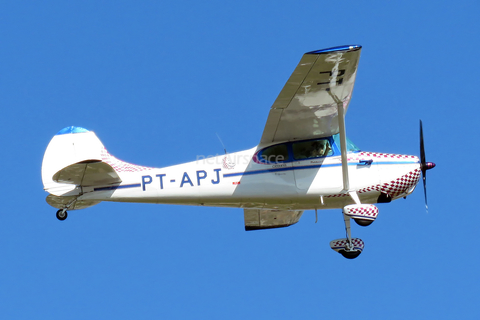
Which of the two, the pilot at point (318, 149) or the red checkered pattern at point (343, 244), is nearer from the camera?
the pilot at point (318, 149)

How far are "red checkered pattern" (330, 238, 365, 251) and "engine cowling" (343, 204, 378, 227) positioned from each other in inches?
49.7

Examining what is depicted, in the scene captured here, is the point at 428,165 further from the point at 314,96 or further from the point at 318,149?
the point at 314,96

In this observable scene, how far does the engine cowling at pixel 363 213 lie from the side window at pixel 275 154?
1.60 meters

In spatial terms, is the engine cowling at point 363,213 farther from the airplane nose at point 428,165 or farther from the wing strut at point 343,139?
the airplane nose at point 428,165

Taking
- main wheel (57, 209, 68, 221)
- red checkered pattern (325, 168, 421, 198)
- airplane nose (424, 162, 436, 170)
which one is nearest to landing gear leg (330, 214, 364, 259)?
red checkered pattern (325, 168, 421, 198)

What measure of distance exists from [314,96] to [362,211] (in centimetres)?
229

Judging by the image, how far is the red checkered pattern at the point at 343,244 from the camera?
13.9 meters

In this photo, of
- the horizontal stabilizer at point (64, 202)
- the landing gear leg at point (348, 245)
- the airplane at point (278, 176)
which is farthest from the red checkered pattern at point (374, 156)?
the horizontal stabilizer at point (64, 202)

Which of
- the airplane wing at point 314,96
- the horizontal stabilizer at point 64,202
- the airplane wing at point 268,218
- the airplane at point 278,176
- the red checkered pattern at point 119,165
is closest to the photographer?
the airplane wing at point 314,96

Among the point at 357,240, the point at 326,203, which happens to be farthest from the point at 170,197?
the point at 357,240

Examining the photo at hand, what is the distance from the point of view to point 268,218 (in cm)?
1548

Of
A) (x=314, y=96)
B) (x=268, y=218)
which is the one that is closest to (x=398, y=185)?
(x=314, y=96)

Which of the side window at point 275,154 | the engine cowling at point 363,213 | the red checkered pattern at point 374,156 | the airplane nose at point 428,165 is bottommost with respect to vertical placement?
the engine cowling at point 363,213

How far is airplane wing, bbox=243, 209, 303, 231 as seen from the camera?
1532 cm
